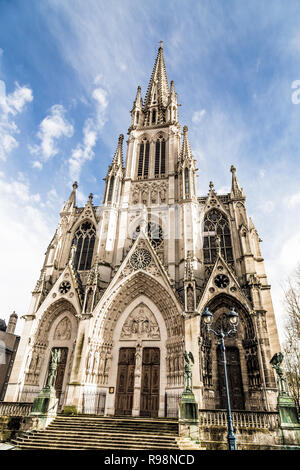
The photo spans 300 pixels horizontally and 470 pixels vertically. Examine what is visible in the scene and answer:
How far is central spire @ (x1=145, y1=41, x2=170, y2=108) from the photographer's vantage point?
34.7 meters

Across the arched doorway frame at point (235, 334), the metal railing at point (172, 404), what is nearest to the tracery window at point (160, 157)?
the arched doorway frame at point (235, 334)

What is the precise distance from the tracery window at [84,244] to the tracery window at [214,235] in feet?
31.2

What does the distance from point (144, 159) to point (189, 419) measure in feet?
74.8

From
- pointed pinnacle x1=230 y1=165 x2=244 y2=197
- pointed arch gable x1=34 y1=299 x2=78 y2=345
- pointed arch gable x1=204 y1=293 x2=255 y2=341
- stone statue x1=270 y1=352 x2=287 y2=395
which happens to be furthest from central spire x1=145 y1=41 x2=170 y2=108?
stone statue x1=270 y1=352 x2=287 y2=395

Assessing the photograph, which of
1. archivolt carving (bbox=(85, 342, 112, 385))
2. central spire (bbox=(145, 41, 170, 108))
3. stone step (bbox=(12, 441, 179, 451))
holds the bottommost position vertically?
stone step (bbox=(12, 441, 179, 451))

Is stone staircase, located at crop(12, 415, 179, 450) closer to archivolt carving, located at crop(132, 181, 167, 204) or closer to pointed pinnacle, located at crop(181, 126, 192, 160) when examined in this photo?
archivolt carving, located at crop(132, 181, 167, 204)

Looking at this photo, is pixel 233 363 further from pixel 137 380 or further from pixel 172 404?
pixel 137 380

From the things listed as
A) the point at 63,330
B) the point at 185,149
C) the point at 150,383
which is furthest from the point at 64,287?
the point at 185,149

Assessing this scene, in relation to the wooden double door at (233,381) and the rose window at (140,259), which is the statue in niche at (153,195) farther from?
the wooden double door at (233,381)

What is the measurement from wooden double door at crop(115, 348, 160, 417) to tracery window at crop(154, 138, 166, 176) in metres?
16.2

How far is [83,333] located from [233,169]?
18.3 m
